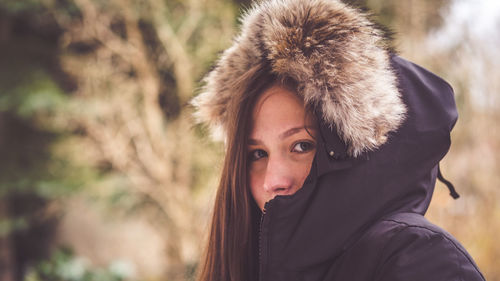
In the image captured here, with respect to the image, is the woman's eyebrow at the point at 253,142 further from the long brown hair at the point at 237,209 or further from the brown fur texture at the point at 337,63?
the brown fur texture at the point at 337,63

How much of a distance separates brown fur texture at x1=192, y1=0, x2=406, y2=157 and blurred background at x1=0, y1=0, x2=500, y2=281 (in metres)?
3.16

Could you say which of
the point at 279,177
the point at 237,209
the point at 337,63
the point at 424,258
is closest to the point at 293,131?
the point at 279,177

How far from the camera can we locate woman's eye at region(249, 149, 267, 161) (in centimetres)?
150

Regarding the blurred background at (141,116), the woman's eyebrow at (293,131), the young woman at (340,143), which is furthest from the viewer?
the blurred background at (141,116)

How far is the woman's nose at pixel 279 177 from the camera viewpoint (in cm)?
133

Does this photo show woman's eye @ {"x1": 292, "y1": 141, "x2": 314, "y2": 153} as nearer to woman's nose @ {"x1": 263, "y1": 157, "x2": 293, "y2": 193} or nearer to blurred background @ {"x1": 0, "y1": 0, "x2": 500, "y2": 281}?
woman's nose @ {"x1": 263, "y1": 157, "x2": 293, "y2": 193}

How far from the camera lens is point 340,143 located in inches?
47.0

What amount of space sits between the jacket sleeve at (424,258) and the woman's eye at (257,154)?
1.97 ft

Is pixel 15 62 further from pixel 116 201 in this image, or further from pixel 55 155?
pixel 116 201

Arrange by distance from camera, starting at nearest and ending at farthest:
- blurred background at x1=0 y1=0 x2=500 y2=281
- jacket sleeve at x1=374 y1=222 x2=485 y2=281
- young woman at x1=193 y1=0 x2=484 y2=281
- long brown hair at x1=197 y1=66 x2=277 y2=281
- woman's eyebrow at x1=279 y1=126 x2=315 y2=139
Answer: jacket sleeve at x1=374 y1=222 x2=485 y2=281 → young woman at x1=193 y1=0 x2=484 y2=281 → woman's eyebrow at x1=279 y1=126 x2=315 y2=139 → long brown hair at x1=197 y1=66 x2=277 y2=281 → blurred background at x1=0 y1=0 x2=500 y2=281

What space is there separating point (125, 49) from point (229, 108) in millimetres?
4108

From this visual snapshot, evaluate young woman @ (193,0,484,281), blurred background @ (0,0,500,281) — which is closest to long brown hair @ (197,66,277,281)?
young woman @ (193,0,484,281)

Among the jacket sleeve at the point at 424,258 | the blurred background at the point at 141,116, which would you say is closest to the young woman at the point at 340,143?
the jacket sleeve at the point at 424,258

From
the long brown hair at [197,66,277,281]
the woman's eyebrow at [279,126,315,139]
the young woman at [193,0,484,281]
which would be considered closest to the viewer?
the young woman at [193,0,484,281]
